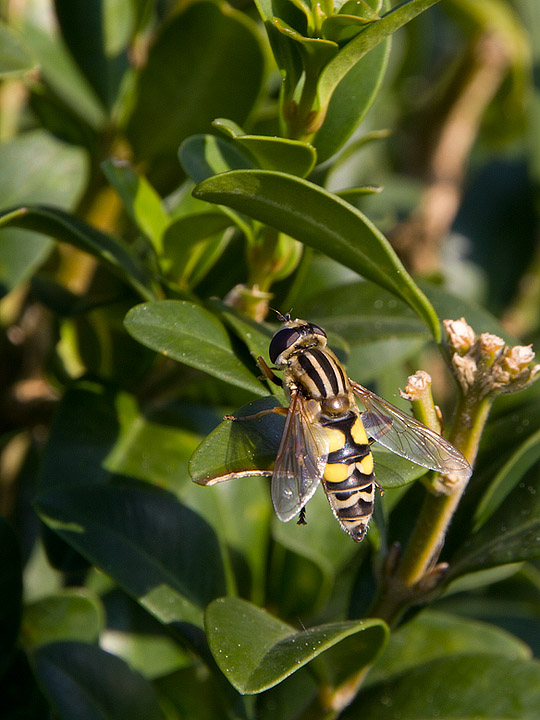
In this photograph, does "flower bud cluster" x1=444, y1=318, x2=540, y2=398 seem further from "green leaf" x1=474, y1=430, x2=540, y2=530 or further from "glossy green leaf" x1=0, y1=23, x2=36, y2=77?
"glossy green leaf" x1=0, y1=23, x2=36, y2=77

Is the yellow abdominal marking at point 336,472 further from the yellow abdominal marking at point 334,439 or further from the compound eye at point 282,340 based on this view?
the compound eye at point 282,340

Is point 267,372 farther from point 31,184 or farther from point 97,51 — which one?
point 97,51

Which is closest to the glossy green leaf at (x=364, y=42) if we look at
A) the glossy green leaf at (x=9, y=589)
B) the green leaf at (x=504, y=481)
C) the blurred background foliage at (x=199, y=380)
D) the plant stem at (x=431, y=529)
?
the blurred background foliage at (x=199, y=380)

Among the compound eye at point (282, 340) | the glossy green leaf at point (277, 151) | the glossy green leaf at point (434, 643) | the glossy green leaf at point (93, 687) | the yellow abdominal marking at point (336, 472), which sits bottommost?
the glossy green leaf at point (93, 687)

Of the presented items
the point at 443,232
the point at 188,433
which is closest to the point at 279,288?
the point at 188,433

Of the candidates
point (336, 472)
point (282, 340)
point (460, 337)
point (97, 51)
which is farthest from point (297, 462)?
point (97, 51)

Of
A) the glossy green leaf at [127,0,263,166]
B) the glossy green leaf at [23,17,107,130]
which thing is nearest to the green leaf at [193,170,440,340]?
the glossy green leaf at [127,0,263,166]
